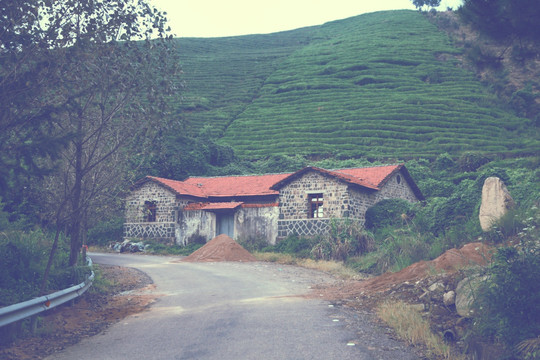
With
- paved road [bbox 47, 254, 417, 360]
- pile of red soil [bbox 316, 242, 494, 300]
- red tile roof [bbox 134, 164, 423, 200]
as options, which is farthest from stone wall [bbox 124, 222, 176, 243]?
pile of red soil [bbox 316, 242, 494, 300]

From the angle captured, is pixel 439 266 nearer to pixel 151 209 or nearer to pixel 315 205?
pixel 315 205

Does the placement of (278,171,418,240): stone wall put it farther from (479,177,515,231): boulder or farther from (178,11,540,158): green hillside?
(178,11,540,158): green hillside

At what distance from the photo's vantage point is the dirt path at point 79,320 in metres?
8.40

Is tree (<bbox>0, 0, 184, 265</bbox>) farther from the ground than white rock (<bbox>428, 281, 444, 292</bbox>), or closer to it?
farther from the ground

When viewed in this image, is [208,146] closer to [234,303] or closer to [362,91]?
[362,91]

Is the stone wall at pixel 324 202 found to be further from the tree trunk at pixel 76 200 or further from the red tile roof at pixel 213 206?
the tree trunk at pixel 76 200

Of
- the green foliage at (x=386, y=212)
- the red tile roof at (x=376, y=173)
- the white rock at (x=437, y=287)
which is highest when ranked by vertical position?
the red tile roof at (x=376, y=173)

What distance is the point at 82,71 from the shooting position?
37.4 ft

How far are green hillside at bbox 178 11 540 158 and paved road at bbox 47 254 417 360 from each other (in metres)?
36.2

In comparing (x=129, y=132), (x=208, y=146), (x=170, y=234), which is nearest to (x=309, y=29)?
(x=208, y=146)

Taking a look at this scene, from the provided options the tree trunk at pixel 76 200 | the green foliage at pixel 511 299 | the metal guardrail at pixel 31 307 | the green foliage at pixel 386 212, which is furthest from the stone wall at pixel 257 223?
the green foliage at pixel 511 299

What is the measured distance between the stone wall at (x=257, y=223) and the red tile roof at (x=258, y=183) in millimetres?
1187

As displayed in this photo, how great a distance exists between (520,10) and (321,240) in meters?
17.6

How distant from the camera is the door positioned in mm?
32250
